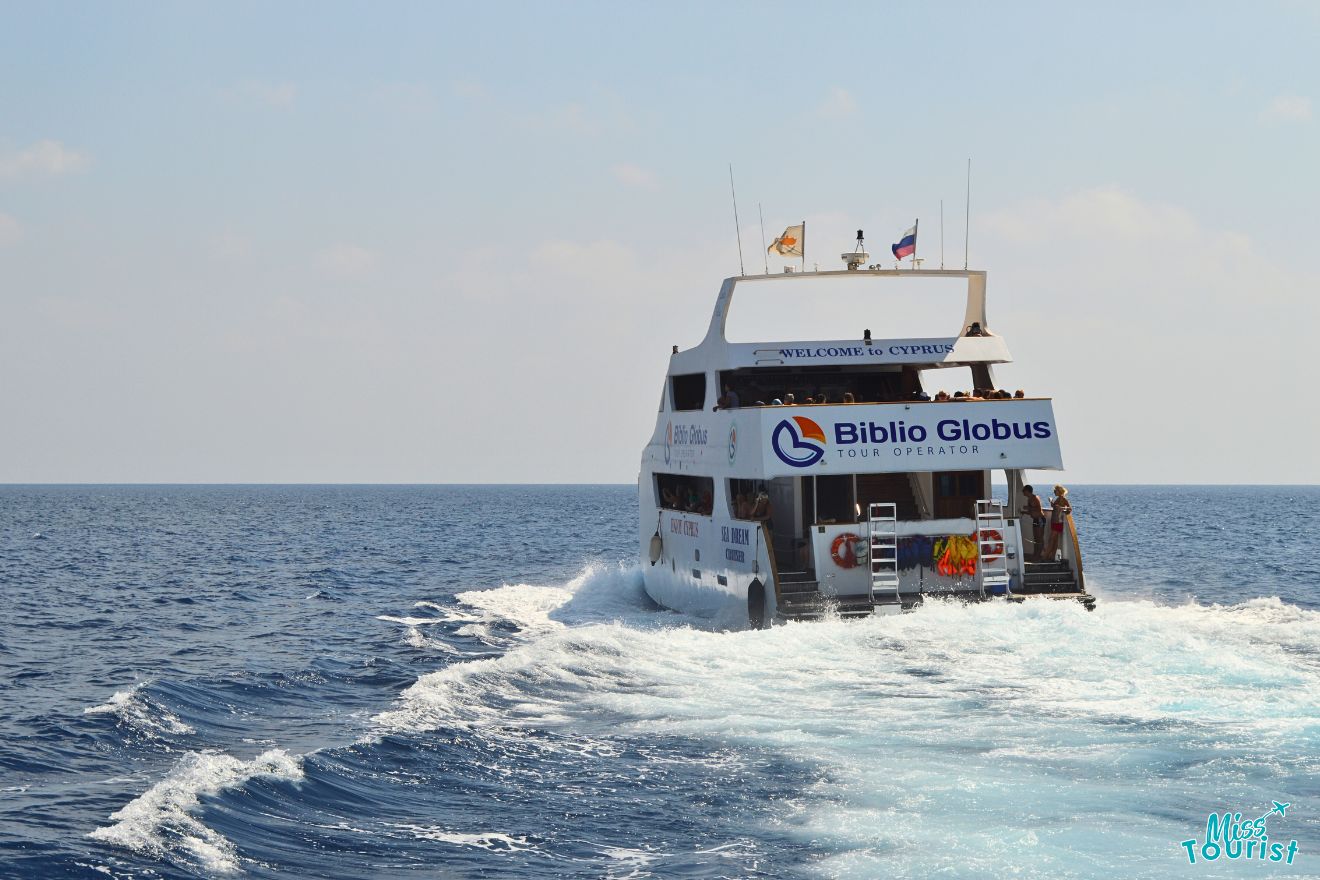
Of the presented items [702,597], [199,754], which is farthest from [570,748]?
[702,597]

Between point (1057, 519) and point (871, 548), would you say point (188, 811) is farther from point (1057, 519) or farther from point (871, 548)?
point (1057, 519)

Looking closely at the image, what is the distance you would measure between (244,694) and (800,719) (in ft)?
23.9

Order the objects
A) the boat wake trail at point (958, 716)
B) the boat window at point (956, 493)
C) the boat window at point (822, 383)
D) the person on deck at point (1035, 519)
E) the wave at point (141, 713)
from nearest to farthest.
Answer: the boat wake trail at point (958, 716) < the wave at point (141, 713) < the person on deck at point (1035, 519) < the boat window at point (956, 493) < the boat window at point (822, 383)

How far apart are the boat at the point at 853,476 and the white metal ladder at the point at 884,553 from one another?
25 millimetres

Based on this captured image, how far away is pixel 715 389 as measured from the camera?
72.0 feet

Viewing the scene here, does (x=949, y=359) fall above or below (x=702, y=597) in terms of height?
above

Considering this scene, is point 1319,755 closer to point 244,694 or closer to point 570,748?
point 570,748

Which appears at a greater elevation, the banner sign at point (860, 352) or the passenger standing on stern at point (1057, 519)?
the banner sign at point (860, 352)

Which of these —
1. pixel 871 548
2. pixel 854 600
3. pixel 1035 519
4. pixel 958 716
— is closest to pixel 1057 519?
pixel 1035 519

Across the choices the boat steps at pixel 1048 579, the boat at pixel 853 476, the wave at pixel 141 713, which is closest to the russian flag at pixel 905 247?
the boat at pixel 853 476

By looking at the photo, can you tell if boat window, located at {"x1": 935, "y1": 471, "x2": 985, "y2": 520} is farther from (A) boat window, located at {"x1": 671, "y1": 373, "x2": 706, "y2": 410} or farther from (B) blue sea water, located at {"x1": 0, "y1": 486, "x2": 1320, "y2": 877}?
(A) boat window, located at {"x1": 671, "y1": 373, "x2": 706, "y2": 410}

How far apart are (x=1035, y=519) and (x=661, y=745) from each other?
33.9 feet

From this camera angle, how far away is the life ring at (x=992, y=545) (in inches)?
768

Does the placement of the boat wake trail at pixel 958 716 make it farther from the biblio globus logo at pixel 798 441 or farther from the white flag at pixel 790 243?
the white flag at pixel 790 243
